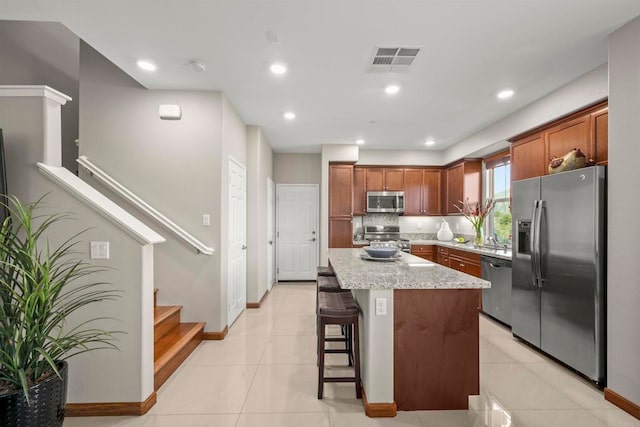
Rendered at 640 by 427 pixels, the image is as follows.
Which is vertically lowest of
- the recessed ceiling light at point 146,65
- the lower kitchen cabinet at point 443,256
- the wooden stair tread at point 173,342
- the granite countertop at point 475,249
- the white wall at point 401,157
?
the wooden stair tread at point 173,342

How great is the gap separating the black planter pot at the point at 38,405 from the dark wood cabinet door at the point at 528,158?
4.60 metres

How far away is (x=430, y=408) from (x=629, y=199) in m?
2.02

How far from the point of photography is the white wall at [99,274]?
2.11m

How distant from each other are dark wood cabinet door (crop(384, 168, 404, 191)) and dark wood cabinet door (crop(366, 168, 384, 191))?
9 cm

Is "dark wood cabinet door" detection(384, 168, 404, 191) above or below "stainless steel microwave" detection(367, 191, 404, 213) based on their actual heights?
above

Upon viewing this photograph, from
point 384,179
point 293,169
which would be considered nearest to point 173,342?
point 293,169

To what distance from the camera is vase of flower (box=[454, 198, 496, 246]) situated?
16.6ft

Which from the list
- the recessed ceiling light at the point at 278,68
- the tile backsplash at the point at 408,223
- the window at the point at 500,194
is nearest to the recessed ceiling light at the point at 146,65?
the recessed ceiling light at the point at 278,68

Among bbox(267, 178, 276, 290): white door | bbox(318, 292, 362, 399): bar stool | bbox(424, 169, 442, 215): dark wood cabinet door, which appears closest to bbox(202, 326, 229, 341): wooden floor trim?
bbox(318, 292, 362, 399): bar stool

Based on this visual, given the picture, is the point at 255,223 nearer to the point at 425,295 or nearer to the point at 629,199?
the point at 425,295

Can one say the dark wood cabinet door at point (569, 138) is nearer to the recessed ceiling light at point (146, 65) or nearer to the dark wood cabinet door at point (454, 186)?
the dark wood cabinet door at point (454, 186)

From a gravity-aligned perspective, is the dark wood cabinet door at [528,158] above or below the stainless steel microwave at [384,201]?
above

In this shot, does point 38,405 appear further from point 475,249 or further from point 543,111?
point 543,111

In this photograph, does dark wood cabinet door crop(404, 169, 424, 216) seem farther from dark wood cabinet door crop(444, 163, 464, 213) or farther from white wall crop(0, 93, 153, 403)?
white wall crop(0, 93, 153, 403)
